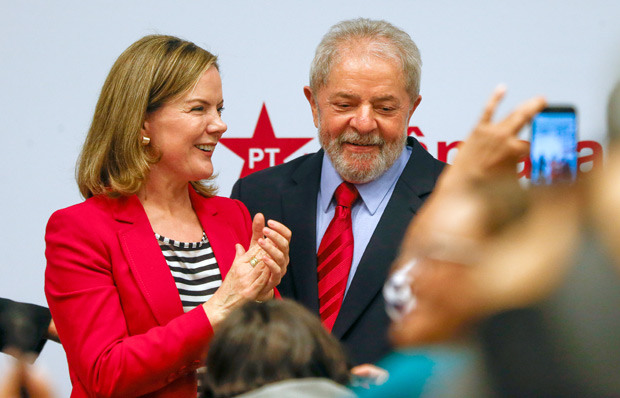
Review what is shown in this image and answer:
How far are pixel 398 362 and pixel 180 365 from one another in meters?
1.10

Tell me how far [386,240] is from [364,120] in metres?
0.37

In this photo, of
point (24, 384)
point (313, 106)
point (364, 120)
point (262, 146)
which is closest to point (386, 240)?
point (364, 120)

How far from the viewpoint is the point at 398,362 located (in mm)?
901

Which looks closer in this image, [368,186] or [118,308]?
[118,308]

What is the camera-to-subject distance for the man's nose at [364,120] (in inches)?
94.3

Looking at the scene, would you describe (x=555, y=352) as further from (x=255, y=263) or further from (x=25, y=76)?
(x=25, y=76)

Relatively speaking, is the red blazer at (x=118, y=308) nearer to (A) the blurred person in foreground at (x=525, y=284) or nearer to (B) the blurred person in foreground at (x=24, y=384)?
(B) the blurred person in foreground at (x=24, y=384)

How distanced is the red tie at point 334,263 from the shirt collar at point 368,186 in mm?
71

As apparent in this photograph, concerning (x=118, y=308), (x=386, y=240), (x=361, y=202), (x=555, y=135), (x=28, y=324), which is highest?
(x=555, y=135)

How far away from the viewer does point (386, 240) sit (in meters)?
2.32

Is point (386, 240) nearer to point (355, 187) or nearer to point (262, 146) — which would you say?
point (355, 187)

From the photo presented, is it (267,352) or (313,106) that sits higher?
(313,106)

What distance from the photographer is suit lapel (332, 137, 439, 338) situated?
2.25m

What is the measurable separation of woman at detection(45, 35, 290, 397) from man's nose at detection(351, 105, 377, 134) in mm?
431
